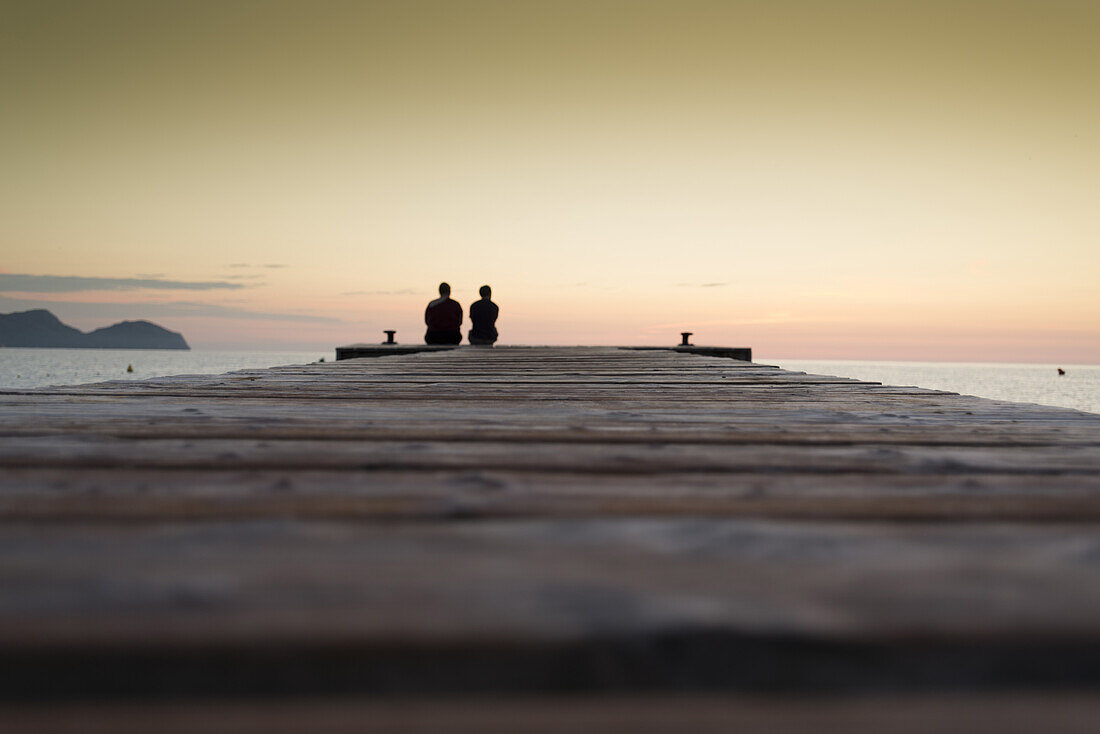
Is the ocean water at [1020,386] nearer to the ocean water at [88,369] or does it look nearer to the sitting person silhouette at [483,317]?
the sitting person silhouette at [483,317]

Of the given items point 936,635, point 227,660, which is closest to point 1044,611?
point 936,635

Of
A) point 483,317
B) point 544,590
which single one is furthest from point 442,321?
point 544,590

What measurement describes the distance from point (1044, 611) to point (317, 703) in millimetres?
656

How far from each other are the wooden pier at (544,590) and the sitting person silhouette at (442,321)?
11.9m

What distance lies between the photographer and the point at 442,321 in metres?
13.2

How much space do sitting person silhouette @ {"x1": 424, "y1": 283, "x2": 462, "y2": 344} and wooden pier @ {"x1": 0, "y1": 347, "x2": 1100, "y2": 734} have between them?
1191 cm

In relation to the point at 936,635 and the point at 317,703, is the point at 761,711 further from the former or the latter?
the point at 317,703

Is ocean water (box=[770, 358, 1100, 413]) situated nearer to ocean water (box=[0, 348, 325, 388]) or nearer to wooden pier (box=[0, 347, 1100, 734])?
wooden pier (box=[0, 347, 1100, 734])

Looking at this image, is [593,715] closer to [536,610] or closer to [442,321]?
[536,610]

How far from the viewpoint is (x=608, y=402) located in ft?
8.29

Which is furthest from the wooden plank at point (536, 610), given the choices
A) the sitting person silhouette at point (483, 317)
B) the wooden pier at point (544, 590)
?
the sitting person silhouette at point (483, 317)

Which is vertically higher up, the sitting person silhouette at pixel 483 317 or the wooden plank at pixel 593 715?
the sitting person silhouette at pixel 483 317

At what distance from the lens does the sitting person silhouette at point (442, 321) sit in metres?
13.2

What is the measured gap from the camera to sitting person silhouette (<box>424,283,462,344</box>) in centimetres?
1320
